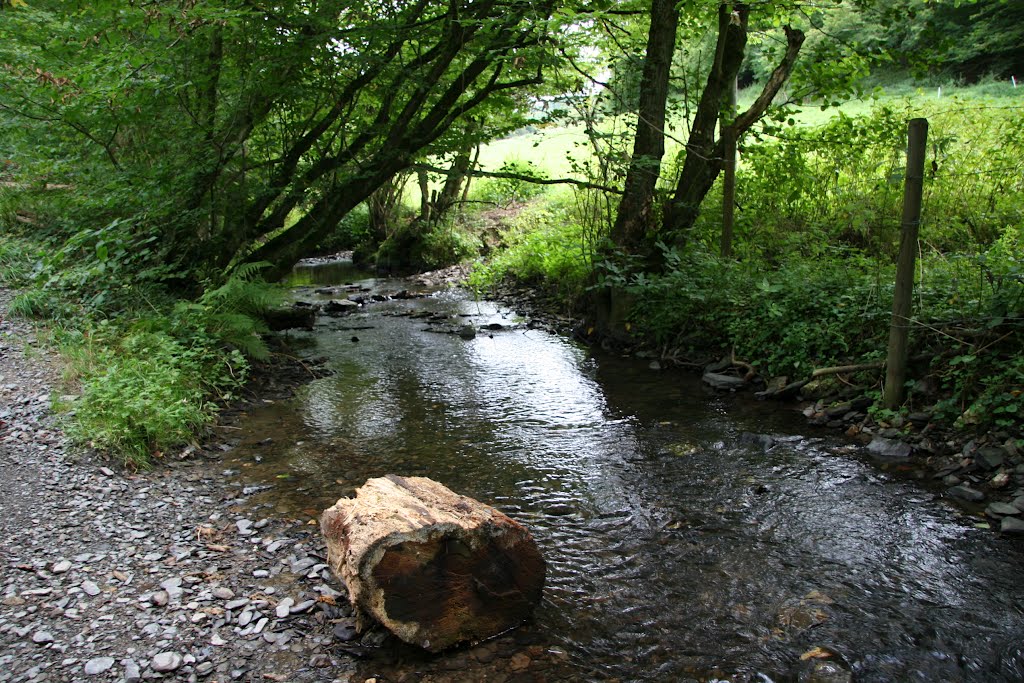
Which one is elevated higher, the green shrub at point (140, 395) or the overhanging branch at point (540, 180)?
the overhanging branch at point (540, 180)

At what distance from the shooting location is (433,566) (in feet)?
12.0

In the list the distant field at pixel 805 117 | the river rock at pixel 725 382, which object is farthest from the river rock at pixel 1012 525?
the distant field at pixel 805 117

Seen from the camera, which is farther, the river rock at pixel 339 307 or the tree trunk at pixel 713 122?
the river rock at pixel 339 307

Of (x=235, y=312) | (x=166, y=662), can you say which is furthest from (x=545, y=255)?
(x=166, y=662)

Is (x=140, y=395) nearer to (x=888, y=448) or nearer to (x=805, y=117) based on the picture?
(x=888, y=448)

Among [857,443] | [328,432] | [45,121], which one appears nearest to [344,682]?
[328,432]

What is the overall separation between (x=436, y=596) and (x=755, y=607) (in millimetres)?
1923

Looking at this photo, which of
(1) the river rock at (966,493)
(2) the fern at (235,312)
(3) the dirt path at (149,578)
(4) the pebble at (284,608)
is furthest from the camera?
(2) the fern at (235,312)

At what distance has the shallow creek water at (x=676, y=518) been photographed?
144 inches

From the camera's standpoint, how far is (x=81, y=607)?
3.76 meters

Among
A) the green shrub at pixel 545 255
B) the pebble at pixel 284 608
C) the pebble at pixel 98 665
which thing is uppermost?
the green shrub at pixel 545 255

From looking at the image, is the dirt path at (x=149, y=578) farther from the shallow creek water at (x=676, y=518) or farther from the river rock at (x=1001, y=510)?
the river rock at (x=1001, y=510)

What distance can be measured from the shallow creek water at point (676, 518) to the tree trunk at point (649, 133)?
258 centimetres

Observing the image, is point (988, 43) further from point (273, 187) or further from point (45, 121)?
point (45, 121)
